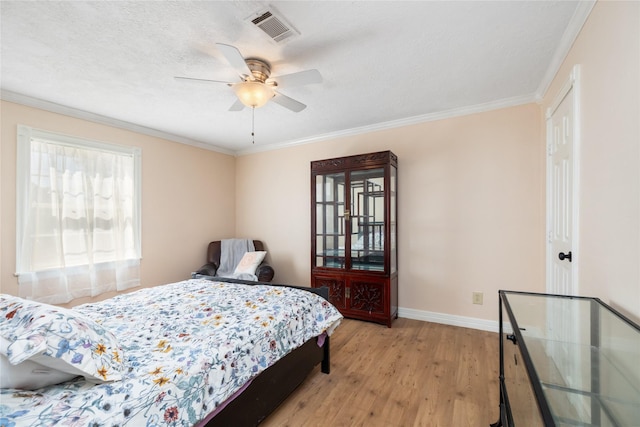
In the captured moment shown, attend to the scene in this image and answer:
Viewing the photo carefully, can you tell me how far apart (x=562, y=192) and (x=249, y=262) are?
138 inches

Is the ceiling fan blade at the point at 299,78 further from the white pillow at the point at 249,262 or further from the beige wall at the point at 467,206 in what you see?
the white pillow at the point at 249,262

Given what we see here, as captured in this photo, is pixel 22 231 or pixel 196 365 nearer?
pixel 196 365

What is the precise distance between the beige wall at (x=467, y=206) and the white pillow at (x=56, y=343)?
2989mm

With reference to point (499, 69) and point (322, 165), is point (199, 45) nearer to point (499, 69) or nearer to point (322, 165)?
point (322, 165)

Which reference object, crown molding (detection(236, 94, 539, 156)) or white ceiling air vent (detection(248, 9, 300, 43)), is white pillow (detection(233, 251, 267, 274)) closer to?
crown molding (detection(236, 94, 539, 156))

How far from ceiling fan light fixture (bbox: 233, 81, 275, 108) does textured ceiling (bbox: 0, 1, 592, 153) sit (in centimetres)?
21

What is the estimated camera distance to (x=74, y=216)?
2896 millimetres

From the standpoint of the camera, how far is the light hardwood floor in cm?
171

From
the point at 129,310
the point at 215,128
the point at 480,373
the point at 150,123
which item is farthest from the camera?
the point at 215,128

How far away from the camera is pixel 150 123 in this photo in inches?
132

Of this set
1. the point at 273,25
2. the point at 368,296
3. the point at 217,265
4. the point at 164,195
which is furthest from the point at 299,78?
the point at 217,265

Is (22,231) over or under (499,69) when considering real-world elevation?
under

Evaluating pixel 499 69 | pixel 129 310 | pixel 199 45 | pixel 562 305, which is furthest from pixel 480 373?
pixel 199 45

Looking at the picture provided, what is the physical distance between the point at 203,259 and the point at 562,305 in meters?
4.19
